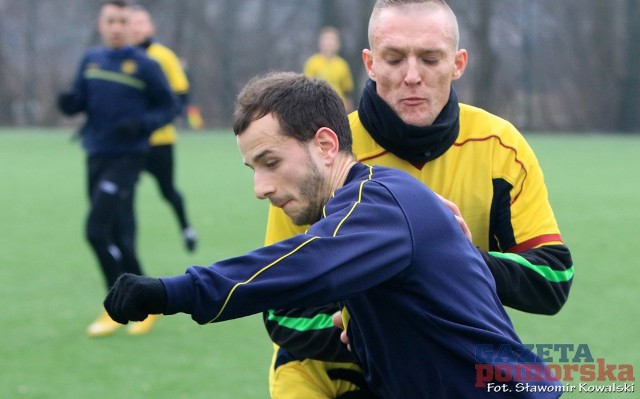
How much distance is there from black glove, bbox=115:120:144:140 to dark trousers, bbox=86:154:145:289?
0.14 m

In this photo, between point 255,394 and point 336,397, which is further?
point 255,394

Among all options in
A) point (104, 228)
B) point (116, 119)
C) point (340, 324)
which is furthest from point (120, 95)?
point (340, 324)

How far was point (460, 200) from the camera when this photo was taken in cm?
351

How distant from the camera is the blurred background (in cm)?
3027

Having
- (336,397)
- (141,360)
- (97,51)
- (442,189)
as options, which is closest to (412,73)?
(442,189)

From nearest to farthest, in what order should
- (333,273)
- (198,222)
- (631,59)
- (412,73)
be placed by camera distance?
(333,273)
(412,73)
(198,222)
(631,59)

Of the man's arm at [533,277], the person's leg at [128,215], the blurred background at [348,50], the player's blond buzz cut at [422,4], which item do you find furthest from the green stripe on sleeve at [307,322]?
the blurred background at [348,50]

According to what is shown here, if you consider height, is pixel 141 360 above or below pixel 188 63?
above

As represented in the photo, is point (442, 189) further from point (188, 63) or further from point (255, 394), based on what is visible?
point (188, 63)

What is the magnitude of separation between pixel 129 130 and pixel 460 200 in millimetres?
4544

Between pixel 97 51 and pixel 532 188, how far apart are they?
5100 mm

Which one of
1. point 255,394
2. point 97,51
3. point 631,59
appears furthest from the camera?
point 631,59

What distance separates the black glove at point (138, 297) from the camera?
2.46 metres

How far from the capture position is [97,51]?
8.02 meters
